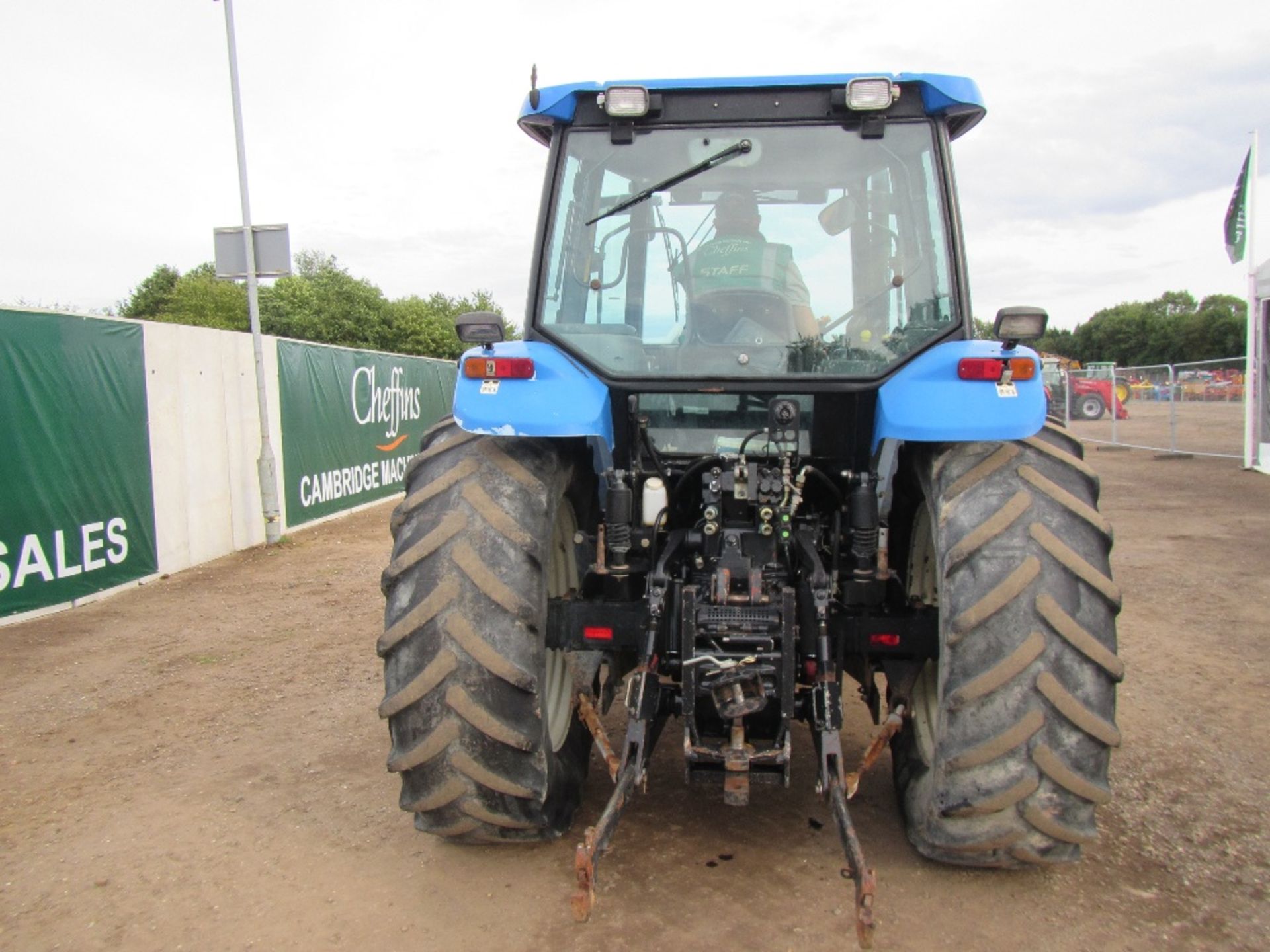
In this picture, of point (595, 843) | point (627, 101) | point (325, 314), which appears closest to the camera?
point (595, 843)

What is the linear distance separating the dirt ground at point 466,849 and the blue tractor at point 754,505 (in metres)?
0.24

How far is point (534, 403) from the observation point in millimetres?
3059

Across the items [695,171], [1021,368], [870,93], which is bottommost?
[1021,368]

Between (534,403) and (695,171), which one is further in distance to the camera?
(695,171)

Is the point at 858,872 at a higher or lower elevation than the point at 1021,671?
lower

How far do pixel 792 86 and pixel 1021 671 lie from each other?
6.99ft

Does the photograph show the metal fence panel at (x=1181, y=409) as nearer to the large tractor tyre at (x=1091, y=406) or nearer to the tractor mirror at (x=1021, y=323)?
the large tractor tyre at (x=1091, y=406)

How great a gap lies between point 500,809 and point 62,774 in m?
2.59

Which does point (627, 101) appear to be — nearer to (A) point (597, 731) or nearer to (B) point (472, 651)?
(B) point (472, 651)

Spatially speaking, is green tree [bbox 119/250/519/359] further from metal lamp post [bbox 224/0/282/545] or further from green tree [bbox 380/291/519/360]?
metal lamp post [bbox 224/0/282/545]

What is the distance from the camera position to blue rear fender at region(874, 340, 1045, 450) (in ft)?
9.48

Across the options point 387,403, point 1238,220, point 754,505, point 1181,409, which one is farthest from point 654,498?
point 1181,409

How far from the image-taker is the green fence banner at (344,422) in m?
11.8

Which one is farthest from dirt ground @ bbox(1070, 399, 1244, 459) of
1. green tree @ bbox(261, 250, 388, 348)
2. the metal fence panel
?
green tree @ bbox(261, 250, 388, 348)
